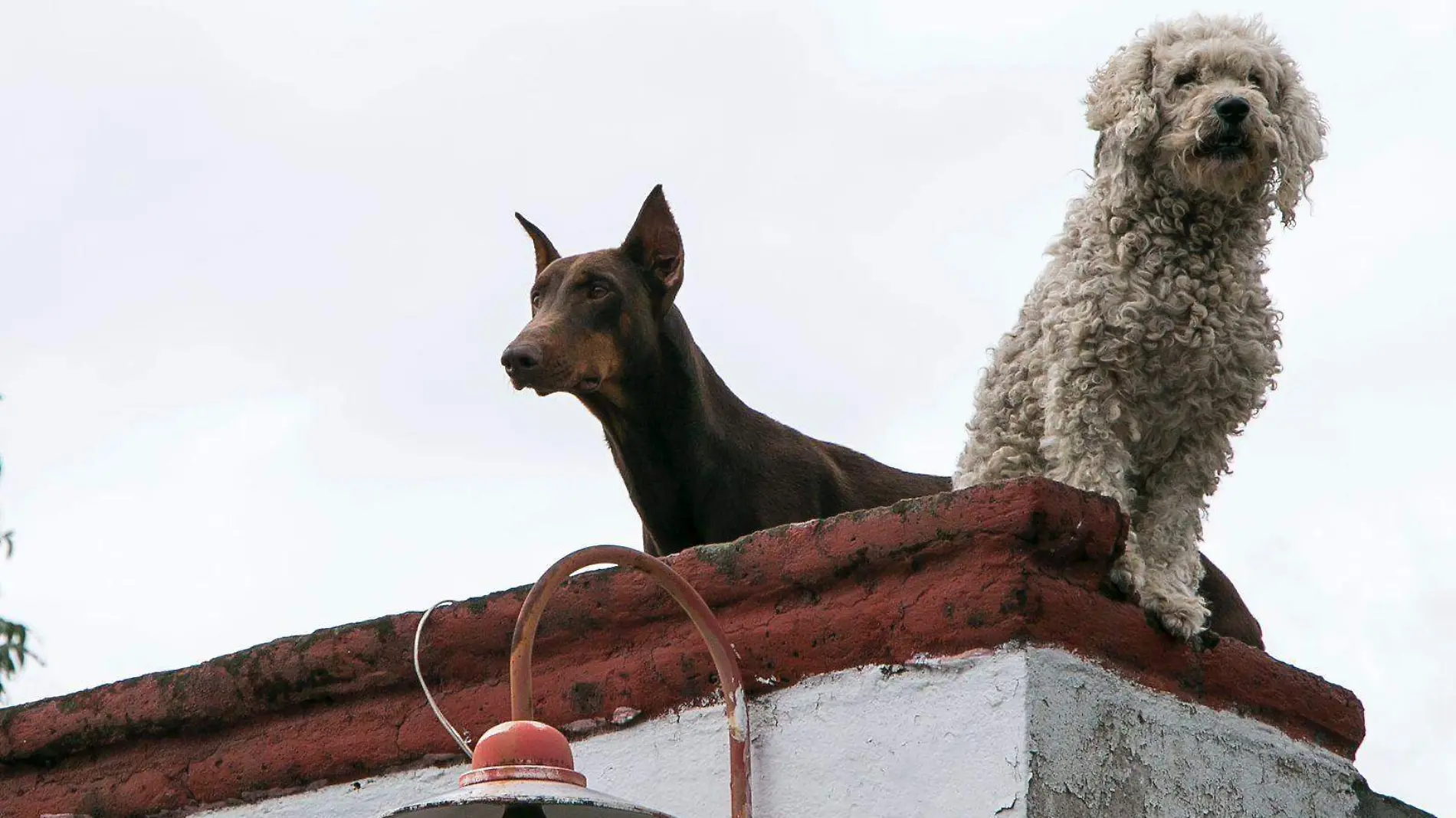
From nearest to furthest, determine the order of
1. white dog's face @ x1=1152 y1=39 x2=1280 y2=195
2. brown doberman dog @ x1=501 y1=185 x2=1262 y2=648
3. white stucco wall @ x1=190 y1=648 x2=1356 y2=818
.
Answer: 1. white stucco wall @ x1=190 y1=648 x2=1356 y2=818
2. white dog's face @ x1=1152 y1=39 x2=1280 y2=195
3. brown doberman dog @ x1=501 y1=185 x2=1262 y2=648

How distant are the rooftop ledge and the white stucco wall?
0.05 meters

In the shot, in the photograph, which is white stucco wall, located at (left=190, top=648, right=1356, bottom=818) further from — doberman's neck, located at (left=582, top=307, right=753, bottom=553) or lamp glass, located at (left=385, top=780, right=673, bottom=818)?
doberman's neck, located at (left=582, top=307, right=753, bottom=553)

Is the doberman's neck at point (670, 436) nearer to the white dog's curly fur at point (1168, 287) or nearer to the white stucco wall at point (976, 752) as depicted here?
the white dog's curly fur at point (1168, 287)

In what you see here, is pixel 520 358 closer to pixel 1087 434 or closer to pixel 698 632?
pixel 698 632

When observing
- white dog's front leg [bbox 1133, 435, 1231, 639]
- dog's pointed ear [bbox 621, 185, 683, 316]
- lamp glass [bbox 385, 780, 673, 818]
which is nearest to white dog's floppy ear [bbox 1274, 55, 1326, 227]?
white dog's front leg [bbox 1133, 435, 1231, 639]

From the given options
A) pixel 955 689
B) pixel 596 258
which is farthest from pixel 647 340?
pixel 955 689

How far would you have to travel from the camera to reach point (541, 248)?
241 inches

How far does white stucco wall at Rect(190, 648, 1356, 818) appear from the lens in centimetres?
391

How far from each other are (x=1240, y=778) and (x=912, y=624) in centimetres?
86

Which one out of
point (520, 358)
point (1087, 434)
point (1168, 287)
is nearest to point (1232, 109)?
point (1168, 287)

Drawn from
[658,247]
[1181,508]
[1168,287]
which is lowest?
[1181,508]

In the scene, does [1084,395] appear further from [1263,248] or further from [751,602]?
[751,602]

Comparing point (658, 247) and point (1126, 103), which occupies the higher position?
point (1126, 103)

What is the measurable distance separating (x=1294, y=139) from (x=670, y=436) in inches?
77.1
